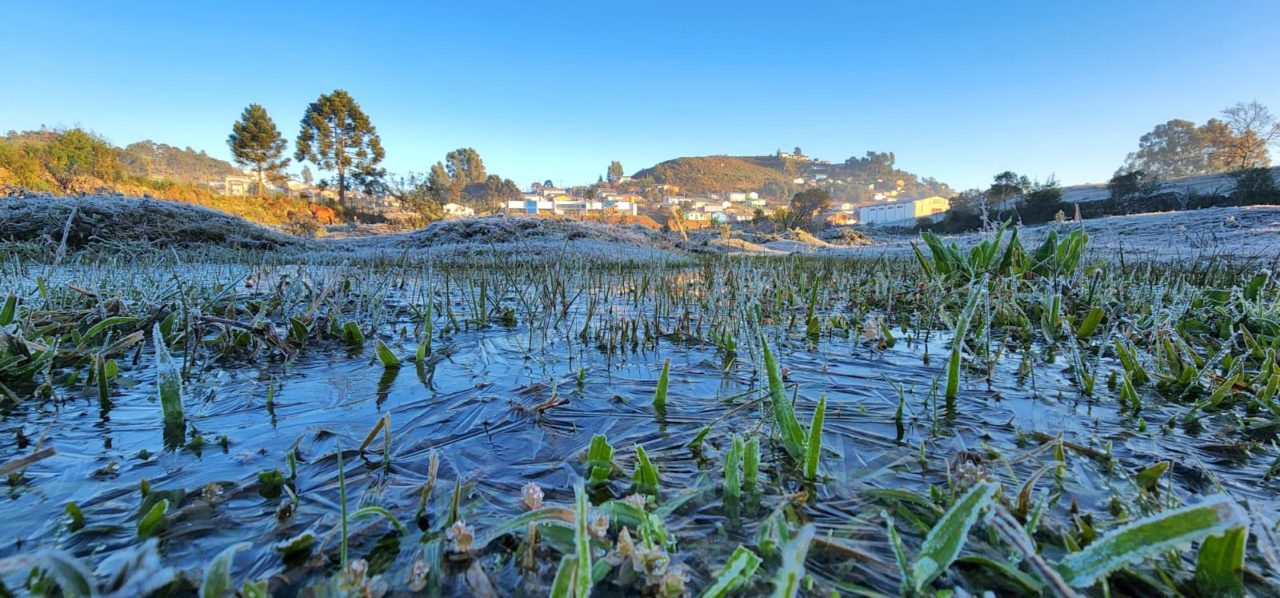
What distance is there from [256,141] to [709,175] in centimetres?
14997

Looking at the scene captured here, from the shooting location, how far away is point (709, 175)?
593 ft

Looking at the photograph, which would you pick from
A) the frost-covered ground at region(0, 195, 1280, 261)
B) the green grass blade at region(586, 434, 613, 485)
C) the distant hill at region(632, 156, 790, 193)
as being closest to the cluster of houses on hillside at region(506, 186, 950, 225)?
the distant hill at region(632, 156, 790, 193)

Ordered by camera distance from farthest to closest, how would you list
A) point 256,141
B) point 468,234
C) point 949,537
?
1. point 256,141
2. point 468,234
3. point 949,537

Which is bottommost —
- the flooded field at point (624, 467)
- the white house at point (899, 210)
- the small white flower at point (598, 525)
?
the flooded field at point (624, 467)

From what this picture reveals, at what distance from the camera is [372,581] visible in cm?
79

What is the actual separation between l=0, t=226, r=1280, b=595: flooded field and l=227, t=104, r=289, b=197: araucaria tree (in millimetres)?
51608

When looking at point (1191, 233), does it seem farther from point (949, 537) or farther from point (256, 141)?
point (256, 141)

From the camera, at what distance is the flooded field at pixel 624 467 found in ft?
2.69

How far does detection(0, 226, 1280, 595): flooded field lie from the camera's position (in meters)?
0.82

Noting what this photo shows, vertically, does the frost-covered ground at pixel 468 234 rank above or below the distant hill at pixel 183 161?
below

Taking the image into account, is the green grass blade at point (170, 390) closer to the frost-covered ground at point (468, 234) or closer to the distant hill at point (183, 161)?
the frost-covered ground at point (468, 234)

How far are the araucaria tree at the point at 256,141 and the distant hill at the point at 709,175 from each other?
422ft

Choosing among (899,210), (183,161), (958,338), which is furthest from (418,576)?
(183,161)

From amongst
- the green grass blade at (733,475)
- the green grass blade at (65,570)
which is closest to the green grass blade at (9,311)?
the green grass blade at (65,570)
